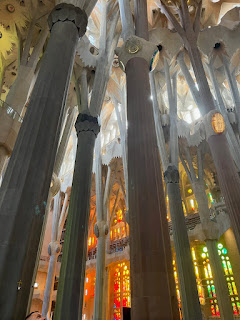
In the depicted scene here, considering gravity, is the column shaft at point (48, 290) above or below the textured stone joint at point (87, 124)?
below

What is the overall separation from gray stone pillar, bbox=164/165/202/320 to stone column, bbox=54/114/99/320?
3951mm

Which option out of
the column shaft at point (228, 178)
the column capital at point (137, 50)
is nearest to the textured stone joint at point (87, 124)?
the column capital at point (137, 50)

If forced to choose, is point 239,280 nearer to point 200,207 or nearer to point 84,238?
point 200,207

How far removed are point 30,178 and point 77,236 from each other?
3.52 metres

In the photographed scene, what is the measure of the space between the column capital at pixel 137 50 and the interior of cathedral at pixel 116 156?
0.08 ft

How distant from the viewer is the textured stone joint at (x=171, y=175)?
10.7 m

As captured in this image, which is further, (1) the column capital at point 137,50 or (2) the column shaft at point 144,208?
(1) the column capital at point 137,50

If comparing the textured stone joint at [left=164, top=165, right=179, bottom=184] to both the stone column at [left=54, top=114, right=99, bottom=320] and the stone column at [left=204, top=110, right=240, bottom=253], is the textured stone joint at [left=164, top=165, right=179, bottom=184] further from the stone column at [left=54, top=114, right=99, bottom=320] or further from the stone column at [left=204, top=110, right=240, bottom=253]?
the stone column at [left=54, top=114, right=99, bottom=320]

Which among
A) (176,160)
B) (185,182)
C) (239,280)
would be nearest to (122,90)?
(176,160)

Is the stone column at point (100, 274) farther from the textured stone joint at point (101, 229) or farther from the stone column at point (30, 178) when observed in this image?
the stone column at point (30, 178)

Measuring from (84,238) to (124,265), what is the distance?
1376cm

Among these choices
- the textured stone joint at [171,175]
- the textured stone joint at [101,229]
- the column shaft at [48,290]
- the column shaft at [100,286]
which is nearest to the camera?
the textured stone joint at [171,175]

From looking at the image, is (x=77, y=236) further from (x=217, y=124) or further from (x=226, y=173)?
(x=217, y=124)

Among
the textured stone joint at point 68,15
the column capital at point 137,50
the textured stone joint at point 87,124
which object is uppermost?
the textured stone joint at point 87,124
